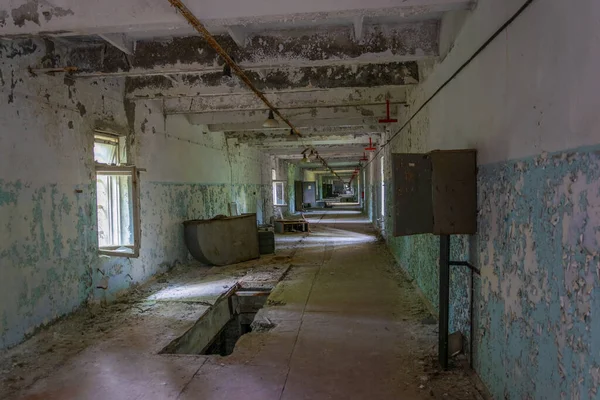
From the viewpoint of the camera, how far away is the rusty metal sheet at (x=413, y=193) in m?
2.89

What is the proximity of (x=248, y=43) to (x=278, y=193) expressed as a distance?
1467 cm

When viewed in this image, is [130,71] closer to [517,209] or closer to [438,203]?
[438,203]

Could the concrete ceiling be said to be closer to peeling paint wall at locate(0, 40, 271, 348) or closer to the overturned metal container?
peeling paint wall at locate(0, 40, 271, 348)

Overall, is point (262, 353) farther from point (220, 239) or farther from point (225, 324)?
point (220, 239)

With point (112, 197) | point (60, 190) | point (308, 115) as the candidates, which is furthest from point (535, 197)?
point (308, 115)

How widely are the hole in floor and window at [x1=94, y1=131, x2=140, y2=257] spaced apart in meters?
1.31

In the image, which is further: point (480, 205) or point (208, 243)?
point (208, 243)

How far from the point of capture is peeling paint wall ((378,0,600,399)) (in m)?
1.47

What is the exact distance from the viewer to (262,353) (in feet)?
11.2

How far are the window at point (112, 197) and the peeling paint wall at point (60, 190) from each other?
0.18m

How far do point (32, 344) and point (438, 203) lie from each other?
375cm

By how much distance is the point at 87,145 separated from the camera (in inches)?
185

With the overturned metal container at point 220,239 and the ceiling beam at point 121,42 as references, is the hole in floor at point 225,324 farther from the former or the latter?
the ceiling beam at point 121,42

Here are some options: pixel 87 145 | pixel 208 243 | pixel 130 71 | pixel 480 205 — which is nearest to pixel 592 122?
pixel 480 205
